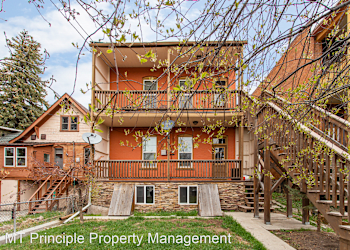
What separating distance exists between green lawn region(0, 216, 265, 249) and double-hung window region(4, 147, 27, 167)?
8.26 meters

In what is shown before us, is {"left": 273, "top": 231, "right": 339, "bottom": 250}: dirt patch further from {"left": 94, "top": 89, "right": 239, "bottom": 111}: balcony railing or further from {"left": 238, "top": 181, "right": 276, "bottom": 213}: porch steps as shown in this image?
{"left": 94, "top": 89, "right": 239, "bottom": 111}: balcony railing

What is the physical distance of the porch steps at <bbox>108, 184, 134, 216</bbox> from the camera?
927 cm

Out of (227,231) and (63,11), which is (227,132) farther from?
(63,11)

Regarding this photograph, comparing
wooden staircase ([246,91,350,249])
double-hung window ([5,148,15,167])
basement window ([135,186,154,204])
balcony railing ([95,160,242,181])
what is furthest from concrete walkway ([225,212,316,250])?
double-hung window ([5,148,15,167])

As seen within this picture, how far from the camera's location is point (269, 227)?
274 inches

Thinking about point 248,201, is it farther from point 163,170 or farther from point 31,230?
point 31,230

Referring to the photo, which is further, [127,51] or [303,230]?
[127,51]

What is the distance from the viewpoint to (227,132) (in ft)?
41.0

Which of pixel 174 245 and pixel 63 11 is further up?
pixel 63 11

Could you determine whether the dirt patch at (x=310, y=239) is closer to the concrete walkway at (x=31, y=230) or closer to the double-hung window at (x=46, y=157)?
the concrete walkway at (x=31, y=230)

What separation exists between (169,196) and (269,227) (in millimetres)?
4479

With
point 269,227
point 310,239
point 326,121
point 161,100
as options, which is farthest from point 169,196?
point 161,100

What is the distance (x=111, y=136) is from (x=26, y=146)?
527cm

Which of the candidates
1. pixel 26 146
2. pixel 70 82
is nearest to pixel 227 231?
pixel 70 82
